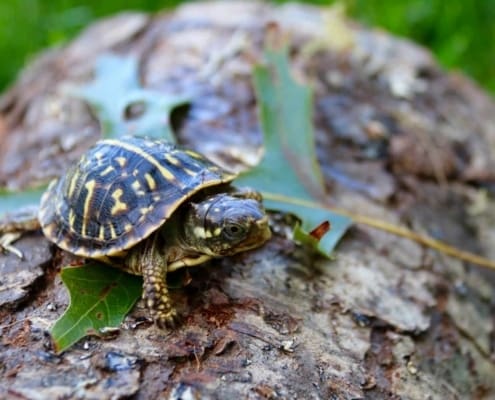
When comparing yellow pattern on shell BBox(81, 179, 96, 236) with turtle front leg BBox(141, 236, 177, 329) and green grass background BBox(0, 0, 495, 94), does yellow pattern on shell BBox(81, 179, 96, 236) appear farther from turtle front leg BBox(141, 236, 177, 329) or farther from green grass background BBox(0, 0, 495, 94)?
green grass background BBox(0, 0, 495, 94)

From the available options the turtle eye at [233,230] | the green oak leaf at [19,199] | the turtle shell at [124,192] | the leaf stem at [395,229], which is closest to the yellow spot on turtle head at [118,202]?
the turtle shell at [124,192]

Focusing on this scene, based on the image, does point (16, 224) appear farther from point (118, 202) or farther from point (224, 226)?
point (224, 226)

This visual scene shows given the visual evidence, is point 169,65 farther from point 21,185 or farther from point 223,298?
point 223,298

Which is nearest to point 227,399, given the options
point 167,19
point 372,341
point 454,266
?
point 372,341

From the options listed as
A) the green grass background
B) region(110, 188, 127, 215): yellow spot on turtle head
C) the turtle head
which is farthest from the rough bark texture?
the green grass background

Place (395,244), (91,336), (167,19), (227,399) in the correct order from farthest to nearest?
(167,19)
(395,244)
(91,336)
(227,399)

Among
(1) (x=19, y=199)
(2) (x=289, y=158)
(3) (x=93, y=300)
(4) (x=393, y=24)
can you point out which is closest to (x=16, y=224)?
(1) (x=19, y=199)
